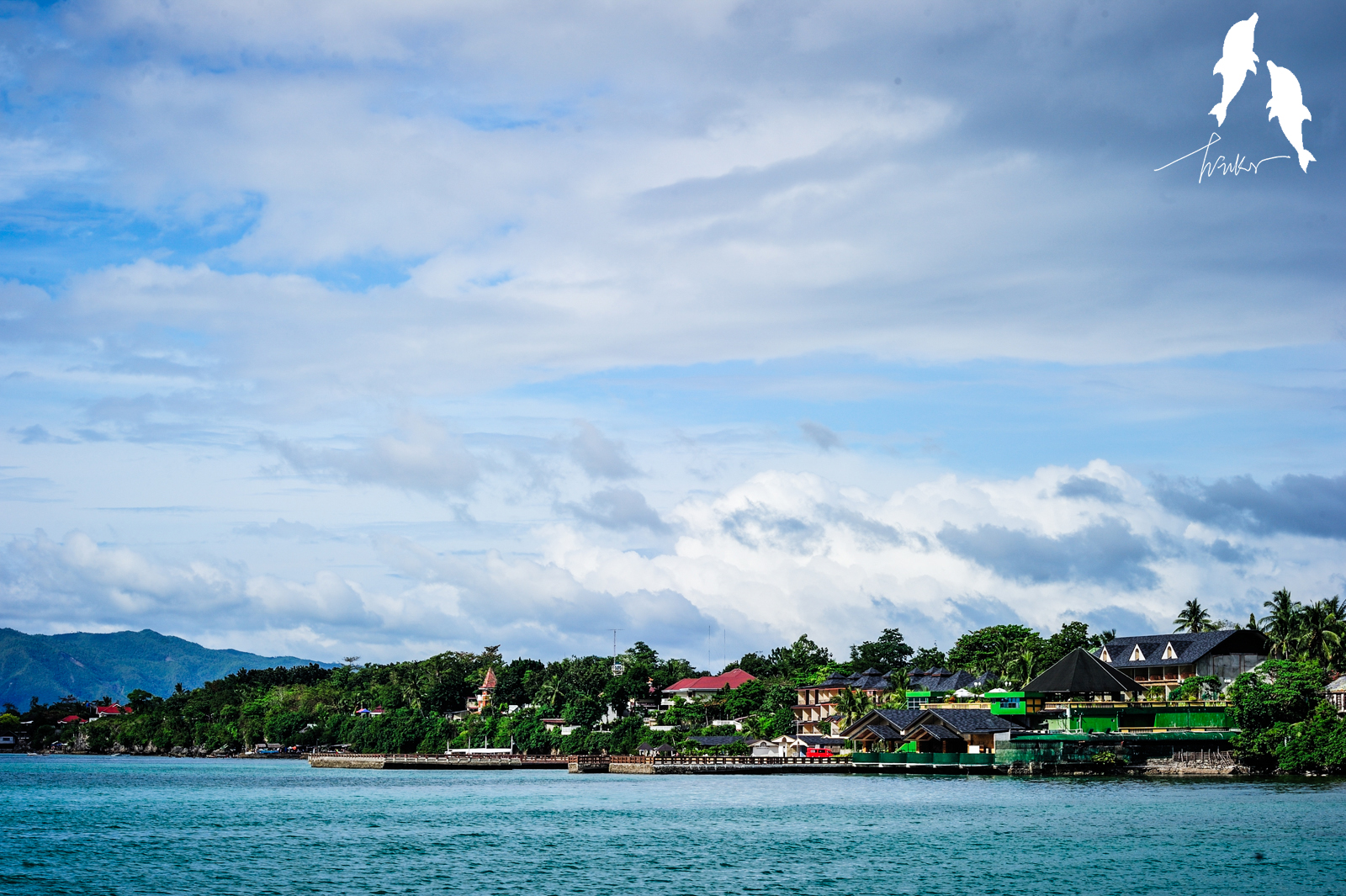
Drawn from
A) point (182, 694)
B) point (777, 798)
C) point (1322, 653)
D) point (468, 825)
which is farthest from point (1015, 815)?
point (182, 694)

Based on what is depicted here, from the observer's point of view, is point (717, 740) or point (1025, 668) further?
point (1025, 668)

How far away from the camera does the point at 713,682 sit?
15425cm

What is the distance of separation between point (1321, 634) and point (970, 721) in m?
28.8

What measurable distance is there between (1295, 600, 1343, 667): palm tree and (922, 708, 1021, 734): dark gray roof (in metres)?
23.6

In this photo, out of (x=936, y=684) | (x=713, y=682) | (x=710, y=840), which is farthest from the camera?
(x=713, y=682)

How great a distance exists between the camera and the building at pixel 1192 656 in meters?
102

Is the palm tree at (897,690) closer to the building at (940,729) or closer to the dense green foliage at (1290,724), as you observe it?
the building at (940,729)

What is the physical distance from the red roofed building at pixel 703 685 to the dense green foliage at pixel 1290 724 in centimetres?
7372

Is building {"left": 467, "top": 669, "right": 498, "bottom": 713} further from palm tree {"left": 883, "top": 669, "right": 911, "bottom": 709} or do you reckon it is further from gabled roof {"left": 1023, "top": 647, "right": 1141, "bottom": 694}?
gabled roof {"left": 1023, "top": 647, "right": 1141, "bottom": 694}

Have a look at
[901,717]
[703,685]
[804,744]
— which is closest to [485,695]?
[703,685]

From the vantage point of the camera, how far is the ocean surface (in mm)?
37219

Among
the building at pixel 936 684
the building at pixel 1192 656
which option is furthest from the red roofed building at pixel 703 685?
the building at pixel 1192 656

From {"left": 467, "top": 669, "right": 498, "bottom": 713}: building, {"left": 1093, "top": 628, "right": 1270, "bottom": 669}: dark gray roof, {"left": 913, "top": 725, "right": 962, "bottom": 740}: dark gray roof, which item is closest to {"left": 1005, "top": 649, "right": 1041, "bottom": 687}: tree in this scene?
{"left": 1093, "top": 628, "right": 1270, "bottom": 669}: dark gray roof

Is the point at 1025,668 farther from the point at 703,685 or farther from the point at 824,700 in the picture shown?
the point at 703,685
